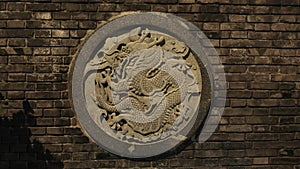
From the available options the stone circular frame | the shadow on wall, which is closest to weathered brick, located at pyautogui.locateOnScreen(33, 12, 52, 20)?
the stone circular frame

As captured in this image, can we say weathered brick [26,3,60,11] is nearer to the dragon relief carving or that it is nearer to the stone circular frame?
the stone circular frame

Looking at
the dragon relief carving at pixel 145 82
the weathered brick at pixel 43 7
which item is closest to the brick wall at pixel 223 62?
the weathered brick at pixel 43 7

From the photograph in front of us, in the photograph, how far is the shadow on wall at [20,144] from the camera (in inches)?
135

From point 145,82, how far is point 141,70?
11cm

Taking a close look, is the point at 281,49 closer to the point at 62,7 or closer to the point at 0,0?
the point at 62,7

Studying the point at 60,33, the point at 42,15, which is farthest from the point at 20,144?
the point at 42,15

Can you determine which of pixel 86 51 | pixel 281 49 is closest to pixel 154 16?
pixel 86 51

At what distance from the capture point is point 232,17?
3.53m

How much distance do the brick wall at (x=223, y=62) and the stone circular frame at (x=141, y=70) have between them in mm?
75

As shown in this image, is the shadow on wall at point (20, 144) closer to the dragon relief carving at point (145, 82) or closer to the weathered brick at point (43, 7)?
the dragon relief carving at point (145, 82)

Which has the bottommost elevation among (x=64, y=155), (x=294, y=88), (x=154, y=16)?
(x=64, y=155)

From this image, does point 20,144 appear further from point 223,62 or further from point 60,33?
point 223,62

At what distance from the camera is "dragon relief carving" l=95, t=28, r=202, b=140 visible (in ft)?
11.4

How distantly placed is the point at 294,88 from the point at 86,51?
1955 millimetres
